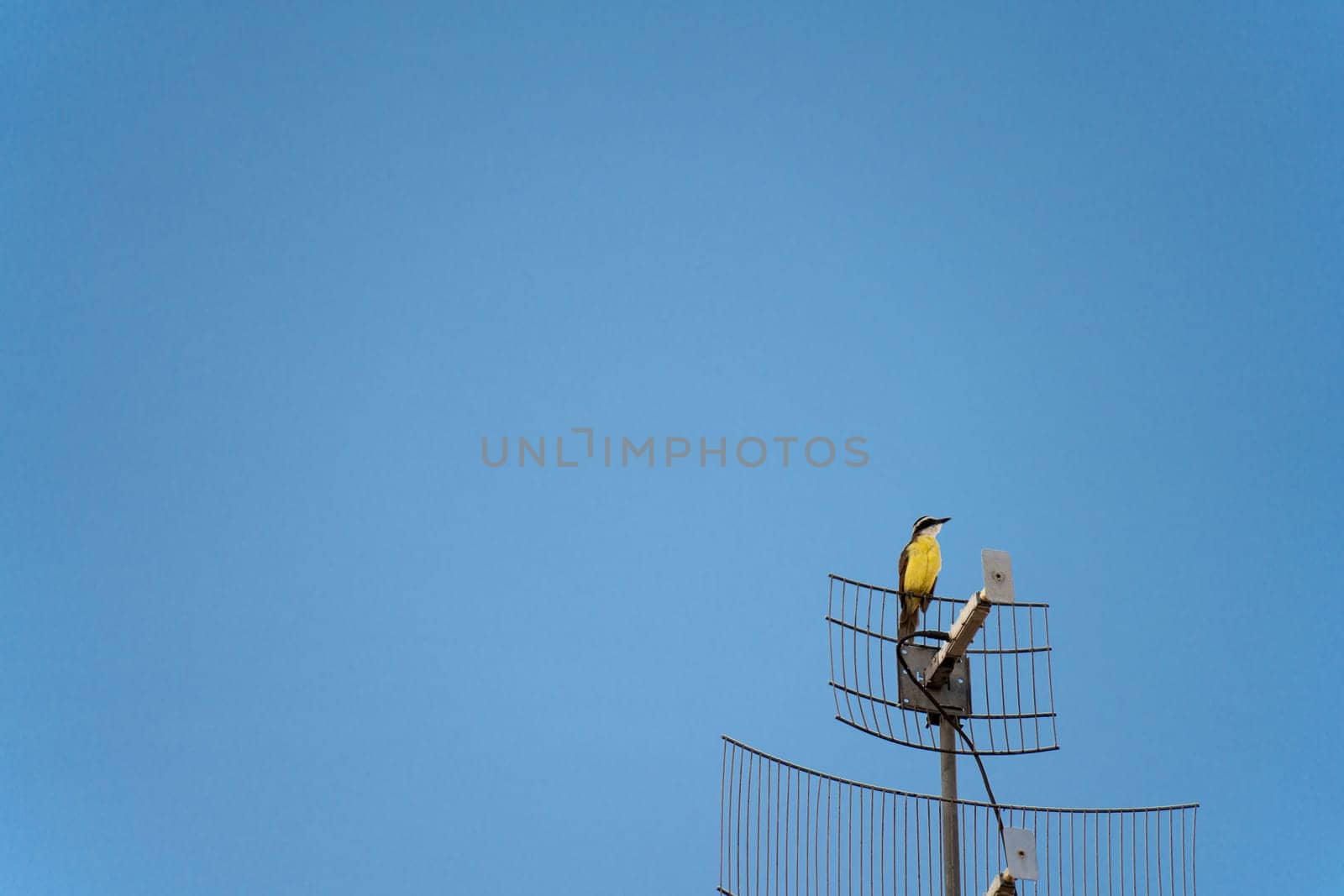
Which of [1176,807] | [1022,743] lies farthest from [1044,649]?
[1176,807]

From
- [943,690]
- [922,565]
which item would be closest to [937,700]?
[943,690]

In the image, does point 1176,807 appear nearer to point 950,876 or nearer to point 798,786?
point 950,876

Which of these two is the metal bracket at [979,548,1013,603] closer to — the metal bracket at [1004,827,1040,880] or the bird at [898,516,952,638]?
the metal bracket at [1004,827,1040,880]

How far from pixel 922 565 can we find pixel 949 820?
2.40m

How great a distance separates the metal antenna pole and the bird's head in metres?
2.35

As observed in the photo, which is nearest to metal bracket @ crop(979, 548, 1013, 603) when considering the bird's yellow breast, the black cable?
the black cable

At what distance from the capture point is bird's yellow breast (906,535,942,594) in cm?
934

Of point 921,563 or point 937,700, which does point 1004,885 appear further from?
point 921,563

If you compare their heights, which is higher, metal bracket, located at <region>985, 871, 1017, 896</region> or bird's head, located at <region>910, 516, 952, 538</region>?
bird's head, located at <region>910, 516, 952, 538</region>

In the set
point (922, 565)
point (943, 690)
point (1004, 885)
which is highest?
point (922, 565)

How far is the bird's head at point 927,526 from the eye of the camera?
9.71m

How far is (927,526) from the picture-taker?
9758 millimetres

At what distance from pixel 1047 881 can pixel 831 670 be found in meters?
1.49

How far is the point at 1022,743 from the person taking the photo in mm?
7547
